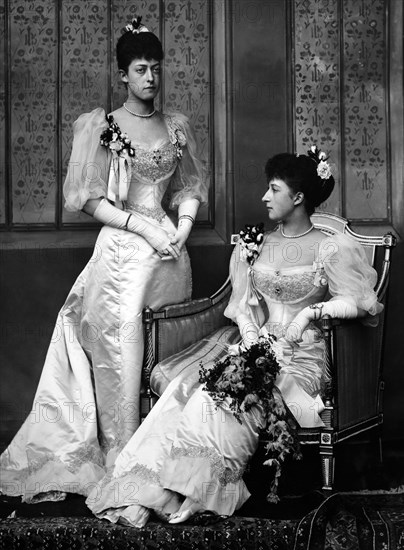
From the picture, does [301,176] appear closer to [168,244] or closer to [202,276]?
[168,244]

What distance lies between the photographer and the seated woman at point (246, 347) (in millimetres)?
3852

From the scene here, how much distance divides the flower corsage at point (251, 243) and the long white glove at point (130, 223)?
1.21 ft

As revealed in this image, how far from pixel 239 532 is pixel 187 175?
195cm

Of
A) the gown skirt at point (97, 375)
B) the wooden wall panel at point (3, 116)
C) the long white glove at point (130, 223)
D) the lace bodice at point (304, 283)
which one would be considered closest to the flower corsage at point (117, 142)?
the long white glove at point (130, 223)

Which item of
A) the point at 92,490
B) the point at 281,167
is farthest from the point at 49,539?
the point at 281,167

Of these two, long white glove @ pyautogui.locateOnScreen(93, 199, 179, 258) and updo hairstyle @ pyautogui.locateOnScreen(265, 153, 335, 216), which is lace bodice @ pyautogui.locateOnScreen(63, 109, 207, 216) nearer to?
long white glove @ pyautogui.locateOnScreen(93, 199, 179, 258)

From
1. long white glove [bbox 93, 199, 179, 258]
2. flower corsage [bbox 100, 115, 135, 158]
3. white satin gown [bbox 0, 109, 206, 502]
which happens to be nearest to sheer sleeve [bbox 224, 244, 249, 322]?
white satin gown [bbox 0, 109, 206, 502]

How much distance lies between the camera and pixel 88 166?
4594mm

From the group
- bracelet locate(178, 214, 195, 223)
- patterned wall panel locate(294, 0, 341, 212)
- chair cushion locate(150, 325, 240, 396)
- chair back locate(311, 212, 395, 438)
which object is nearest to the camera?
chair back locate(311, 212, 395, 438)

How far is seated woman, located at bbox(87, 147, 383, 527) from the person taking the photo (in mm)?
3852

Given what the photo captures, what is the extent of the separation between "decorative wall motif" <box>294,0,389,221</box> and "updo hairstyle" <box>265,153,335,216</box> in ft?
3.38

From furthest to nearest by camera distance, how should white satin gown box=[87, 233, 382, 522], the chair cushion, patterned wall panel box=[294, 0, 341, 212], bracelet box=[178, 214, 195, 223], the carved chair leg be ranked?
patterned wall panel box=[294, 0, 341, 212]
bracelet box=[178, 214, 195, 223]
the chair cushion
the carved chair leg
white satin gown box=[87, 233, 382, 522]

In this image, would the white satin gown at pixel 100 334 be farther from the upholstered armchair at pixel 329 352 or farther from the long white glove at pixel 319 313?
the long white glove at pixel 319 313

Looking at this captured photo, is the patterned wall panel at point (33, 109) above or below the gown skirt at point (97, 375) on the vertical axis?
above
